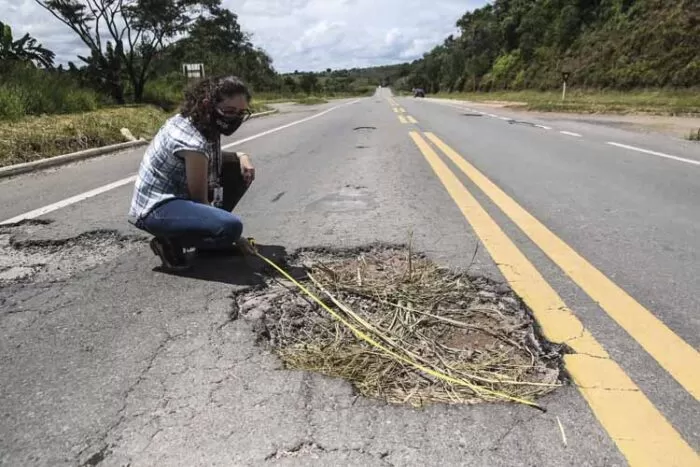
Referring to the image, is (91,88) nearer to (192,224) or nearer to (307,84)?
(192,224)

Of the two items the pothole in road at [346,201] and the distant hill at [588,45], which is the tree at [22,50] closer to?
the pothole in road at [346,201]

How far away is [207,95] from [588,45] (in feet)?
120

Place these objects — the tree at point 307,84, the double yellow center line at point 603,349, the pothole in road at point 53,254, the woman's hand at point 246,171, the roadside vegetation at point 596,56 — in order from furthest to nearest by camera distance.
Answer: the tree at point 307,84 < the roadside vegetation at point 596,56 < the woman's hand at point 246,171 < the pothole in road at point 53,254 < the double yellow center line at point 603,349

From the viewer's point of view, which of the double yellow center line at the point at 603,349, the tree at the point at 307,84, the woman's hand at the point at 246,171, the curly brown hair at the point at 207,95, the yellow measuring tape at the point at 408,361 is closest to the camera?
the double yellow center line at the point at 603,349

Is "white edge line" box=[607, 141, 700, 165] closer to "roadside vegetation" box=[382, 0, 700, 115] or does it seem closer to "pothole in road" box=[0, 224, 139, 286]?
"pothole in road" box=[0, 224, 139, 286]

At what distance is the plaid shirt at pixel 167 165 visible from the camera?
10.0ft

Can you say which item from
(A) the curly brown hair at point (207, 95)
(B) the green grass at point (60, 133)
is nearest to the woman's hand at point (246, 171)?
(A) the curly brown hair at point (207, 95)

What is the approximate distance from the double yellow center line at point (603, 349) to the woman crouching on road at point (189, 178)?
1.71 meters

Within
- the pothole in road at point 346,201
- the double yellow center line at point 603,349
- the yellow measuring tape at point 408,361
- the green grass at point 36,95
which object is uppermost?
the green grass at point 36,95

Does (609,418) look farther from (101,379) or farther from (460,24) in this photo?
(460,24)

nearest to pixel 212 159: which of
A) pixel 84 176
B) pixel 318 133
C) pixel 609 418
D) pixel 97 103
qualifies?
pixel 609 418

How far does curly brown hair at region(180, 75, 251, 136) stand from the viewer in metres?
3.05

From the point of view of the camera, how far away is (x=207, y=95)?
10.0 ft

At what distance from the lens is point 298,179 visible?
20.7ft
